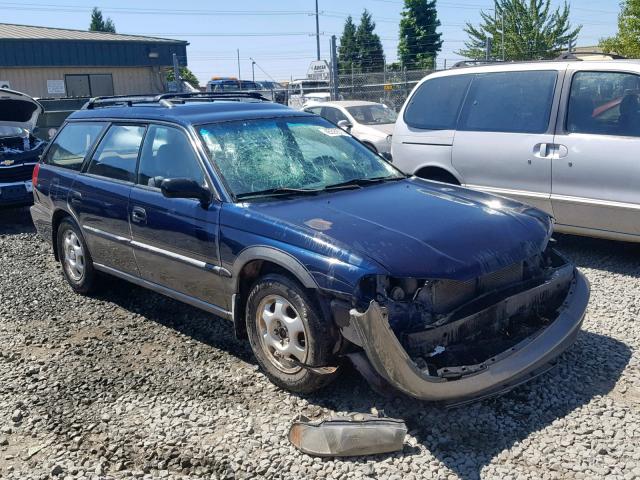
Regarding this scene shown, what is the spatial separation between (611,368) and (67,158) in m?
4.67

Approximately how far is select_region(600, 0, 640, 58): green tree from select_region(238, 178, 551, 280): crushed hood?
63.5ft

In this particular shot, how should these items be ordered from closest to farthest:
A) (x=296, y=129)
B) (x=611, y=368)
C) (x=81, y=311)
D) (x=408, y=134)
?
(x=611, y=368) → (x=296, y=129) → (x=81, y=311) → (x=408, y=134)

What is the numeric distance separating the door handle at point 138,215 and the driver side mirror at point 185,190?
0.55 metres

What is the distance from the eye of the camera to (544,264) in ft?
13.7

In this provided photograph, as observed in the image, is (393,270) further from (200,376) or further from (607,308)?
(607,308)

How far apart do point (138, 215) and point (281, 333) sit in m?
1.60

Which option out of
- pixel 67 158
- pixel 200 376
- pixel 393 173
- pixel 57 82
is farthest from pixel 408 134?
pixel 57 82

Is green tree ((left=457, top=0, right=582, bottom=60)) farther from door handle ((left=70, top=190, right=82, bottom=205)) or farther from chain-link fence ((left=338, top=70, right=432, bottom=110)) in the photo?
door handle ((left=70, top=190, right=82, bottom=205))

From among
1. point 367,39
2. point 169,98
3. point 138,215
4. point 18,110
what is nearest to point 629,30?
point 18,110

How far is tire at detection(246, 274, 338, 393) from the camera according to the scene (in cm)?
352

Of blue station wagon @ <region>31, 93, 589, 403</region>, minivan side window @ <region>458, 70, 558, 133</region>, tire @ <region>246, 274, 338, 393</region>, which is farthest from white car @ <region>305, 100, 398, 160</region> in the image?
tire @ <region>246, 274, 338, 393</region>

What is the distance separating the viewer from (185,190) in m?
4.11

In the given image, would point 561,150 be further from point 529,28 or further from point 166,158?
point 529,28

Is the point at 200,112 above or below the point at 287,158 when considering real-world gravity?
above
